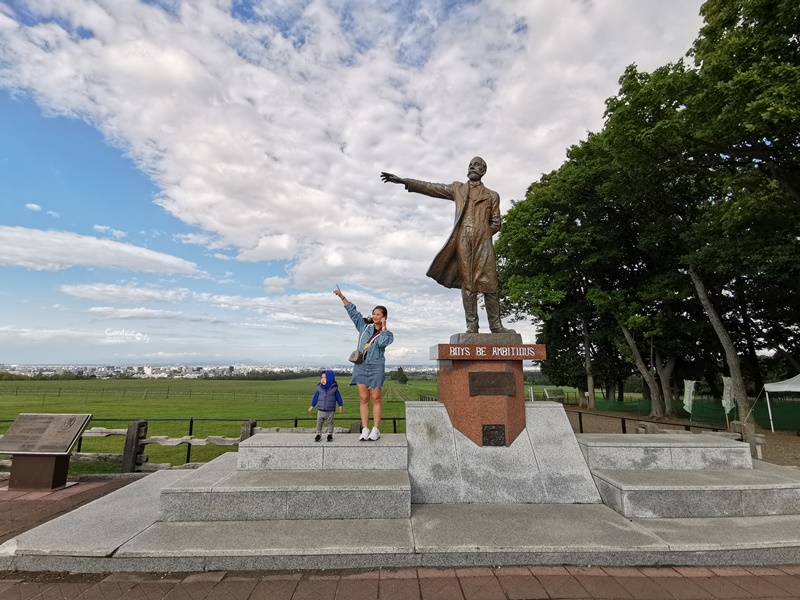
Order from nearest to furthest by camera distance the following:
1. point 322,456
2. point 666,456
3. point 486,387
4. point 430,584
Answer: point 430,584
point 322,456
point 666,456
point 486,387

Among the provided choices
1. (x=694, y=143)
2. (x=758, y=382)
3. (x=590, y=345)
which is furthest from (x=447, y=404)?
(x=758, y=382)

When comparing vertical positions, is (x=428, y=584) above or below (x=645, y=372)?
below

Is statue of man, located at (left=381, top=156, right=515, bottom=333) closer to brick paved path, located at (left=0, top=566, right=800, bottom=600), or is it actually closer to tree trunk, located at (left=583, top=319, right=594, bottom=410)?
brick paved path, located at (left=0, top=566, right=800, bottom=600)

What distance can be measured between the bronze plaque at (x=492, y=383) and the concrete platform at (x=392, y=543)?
1.81 m

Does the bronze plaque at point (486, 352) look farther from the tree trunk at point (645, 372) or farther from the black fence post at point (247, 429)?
the tree trunk at point (645, 372)

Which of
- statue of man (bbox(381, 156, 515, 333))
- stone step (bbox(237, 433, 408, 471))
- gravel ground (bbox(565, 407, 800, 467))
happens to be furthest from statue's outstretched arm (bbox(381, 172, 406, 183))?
gravel ground (bbox(565, 407, 800, 467))

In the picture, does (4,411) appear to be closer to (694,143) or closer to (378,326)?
(378,326)

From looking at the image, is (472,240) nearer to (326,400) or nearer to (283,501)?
(326,400)

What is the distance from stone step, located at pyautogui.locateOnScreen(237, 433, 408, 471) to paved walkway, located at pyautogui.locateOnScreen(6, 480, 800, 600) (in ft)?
5.77

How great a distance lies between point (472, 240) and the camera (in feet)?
22.7

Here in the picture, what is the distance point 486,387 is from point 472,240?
8.50 feet

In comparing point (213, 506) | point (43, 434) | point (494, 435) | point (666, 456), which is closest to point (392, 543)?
point (213, 506)

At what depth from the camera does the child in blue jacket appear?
230 inches

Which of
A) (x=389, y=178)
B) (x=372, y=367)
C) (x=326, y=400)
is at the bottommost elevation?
(x=326, y=400)
